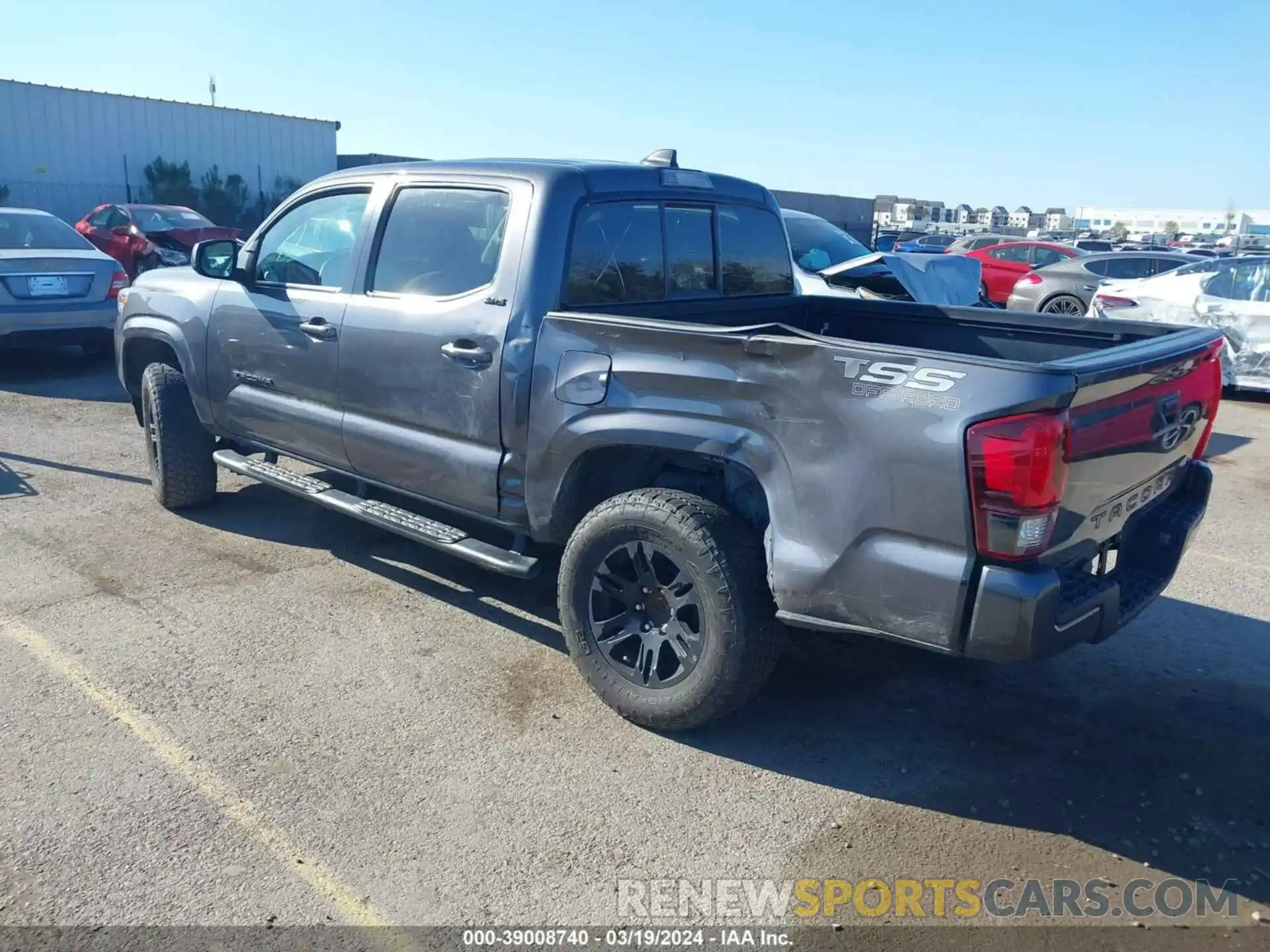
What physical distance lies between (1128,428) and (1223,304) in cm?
884

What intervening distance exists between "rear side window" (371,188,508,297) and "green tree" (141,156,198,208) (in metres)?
24.1

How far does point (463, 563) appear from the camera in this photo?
541 centimetres

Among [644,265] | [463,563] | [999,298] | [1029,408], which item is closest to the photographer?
[1029,408]

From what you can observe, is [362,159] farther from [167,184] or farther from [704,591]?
[704,591]

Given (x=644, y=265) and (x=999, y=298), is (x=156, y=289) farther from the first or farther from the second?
(x=999, y=298)

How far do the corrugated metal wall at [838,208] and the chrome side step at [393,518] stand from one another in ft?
96.7

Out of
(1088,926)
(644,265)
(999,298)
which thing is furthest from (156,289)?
(999,298)

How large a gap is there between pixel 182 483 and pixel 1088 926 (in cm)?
513

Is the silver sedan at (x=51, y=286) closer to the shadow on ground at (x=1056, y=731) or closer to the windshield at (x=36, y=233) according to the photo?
the windshield at (x=36, y=233)

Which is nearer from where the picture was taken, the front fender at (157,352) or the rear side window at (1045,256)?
the front fender at (157,352)

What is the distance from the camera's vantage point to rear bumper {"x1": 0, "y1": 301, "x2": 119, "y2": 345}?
946 cm

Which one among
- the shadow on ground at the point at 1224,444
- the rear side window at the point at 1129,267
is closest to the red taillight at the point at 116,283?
A: the shadow on ground at the point at 1224,444

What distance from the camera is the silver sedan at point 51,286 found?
9492 millimetres

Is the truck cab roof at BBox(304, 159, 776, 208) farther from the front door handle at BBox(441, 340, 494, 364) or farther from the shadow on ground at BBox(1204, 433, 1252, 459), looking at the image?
the shadow on ground at BBox(1204, 433, 1252, 459)
